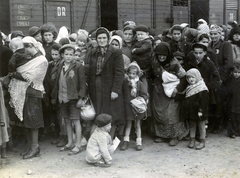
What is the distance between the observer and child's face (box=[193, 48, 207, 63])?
515 cm

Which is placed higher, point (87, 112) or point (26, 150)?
point (87, 112)

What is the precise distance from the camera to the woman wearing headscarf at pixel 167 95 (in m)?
5.06

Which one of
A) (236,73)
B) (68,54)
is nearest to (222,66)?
(236,73)

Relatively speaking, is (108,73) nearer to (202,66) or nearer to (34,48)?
(34,48)

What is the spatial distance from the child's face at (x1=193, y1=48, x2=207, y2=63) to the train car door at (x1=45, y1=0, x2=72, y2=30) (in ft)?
22.6

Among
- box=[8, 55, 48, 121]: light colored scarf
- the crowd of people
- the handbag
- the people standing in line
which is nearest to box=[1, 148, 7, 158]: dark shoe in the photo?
the crowd of people

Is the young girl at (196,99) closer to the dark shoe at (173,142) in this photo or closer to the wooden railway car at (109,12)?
the dark shoe at (173,142)

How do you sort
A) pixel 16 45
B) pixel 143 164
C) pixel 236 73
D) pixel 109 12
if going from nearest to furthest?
pixel 143 164 < pixel 16 45 < pixel 236 73 < pixel 109 12

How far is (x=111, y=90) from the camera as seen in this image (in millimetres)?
4723

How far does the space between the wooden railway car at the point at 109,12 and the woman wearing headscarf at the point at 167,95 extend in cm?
667

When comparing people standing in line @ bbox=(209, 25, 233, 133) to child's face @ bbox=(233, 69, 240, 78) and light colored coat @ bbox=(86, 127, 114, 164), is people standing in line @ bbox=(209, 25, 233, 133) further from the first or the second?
light colored coat @ bbox=(86, 127, 114, 164)

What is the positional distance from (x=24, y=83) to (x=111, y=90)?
4.26 feet

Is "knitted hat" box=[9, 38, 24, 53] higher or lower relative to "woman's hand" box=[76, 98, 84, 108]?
higher

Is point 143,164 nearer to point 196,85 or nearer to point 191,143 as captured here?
point 191,143
